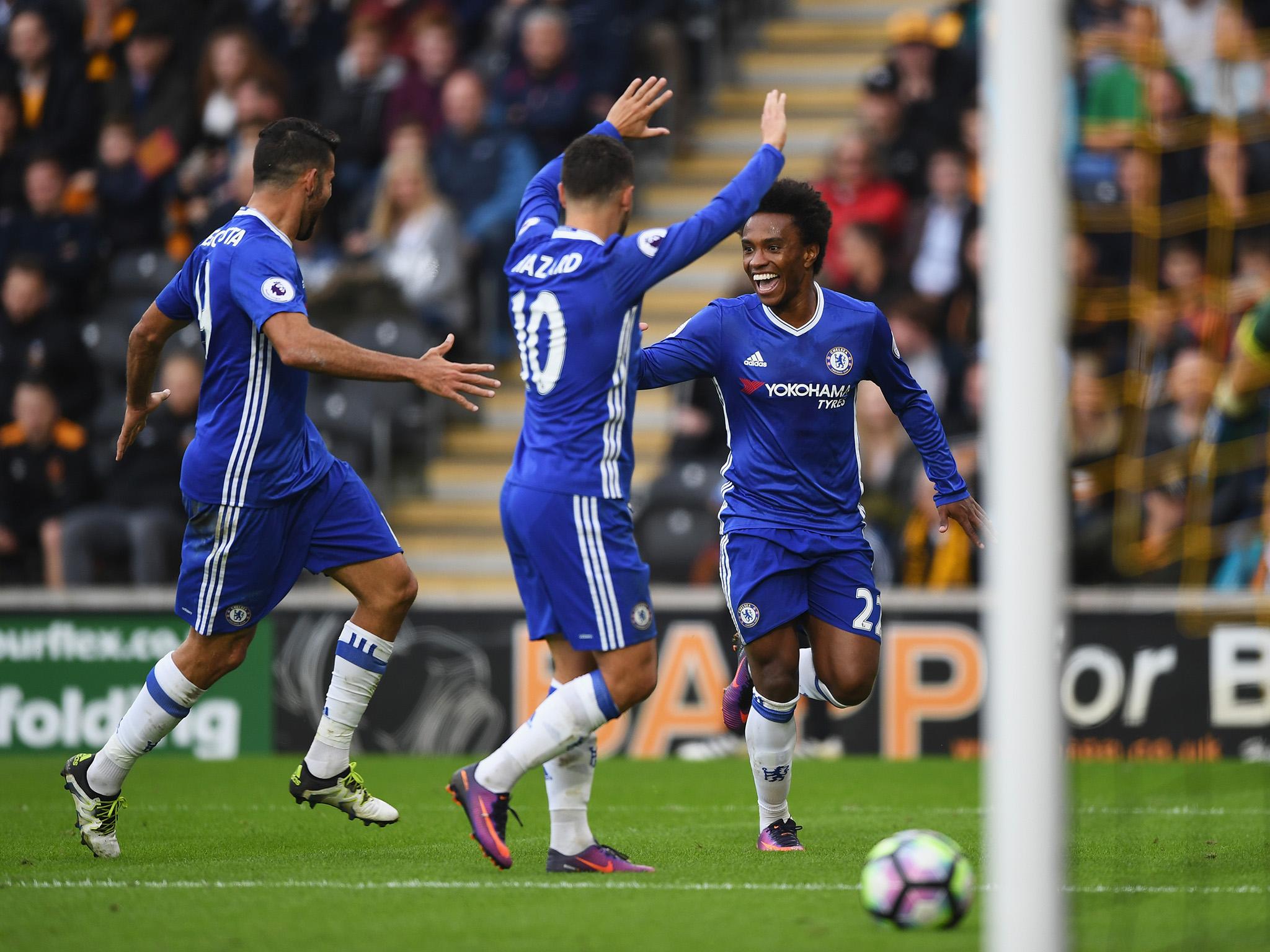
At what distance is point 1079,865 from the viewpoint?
5750 mm

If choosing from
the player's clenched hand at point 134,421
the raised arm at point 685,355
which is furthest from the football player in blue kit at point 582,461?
the player's clenched hand at point 134,421

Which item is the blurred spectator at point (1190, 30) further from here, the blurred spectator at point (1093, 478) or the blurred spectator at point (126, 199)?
the blurred spectator at point (126, 199)

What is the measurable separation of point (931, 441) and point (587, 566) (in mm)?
1840

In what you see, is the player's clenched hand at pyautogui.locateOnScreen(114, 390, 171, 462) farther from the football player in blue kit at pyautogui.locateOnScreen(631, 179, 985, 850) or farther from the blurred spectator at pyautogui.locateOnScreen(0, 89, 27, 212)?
the blurred spectator at pyautogui.locateOnScreen(0, 89, 27, 212)

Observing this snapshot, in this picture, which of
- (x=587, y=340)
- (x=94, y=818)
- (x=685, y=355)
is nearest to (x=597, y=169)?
(x=587, y=340)

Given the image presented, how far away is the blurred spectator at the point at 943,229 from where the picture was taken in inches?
472

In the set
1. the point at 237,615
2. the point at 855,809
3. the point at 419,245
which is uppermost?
the point at 419,245

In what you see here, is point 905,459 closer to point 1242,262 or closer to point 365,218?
point 1242,262

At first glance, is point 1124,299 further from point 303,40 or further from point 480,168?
point 303,40

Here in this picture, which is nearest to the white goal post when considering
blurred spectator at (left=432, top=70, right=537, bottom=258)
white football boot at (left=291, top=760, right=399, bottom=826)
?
white football boot at (left=291, top=760, right=399, bottom=826)

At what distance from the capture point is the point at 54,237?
13719 mm

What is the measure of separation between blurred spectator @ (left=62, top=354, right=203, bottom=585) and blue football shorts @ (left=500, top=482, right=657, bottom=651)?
685 cm

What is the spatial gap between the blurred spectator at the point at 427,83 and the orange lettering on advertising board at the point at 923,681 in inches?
248

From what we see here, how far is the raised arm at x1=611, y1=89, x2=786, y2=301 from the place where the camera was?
16.7 ft
